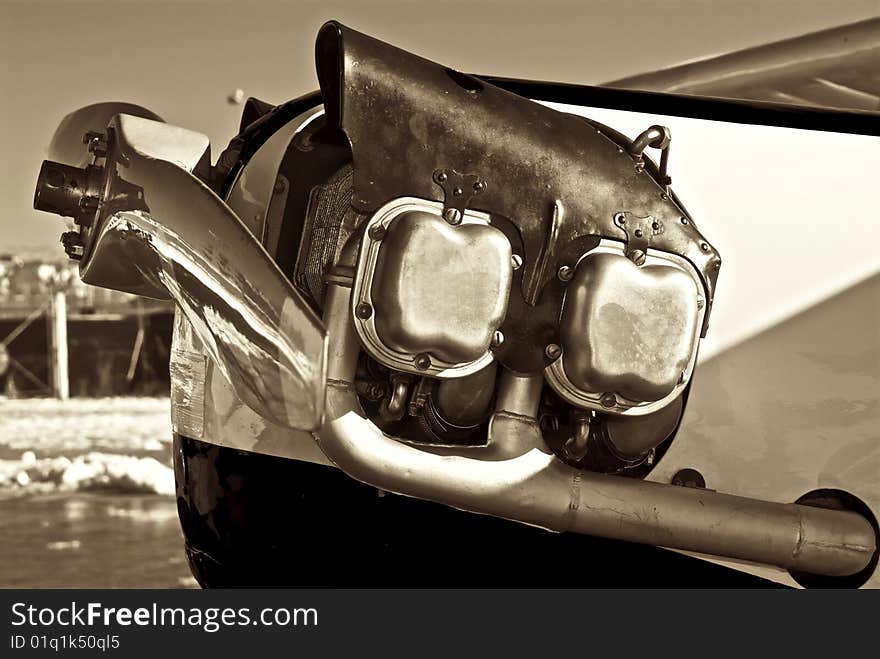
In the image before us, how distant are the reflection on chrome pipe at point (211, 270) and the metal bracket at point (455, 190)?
0.20m

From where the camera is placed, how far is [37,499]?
13.4 ft

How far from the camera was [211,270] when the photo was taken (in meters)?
0.90

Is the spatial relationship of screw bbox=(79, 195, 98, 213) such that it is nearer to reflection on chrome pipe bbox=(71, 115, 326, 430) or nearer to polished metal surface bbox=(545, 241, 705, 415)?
reflection on chrome pipe bbox=(71, 115, 326, 430)

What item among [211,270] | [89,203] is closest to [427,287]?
[211,270]

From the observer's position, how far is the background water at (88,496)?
2871 millimetres

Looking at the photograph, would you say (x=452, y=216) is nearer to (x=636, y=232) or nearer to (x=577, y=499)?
(x=636, y=232)

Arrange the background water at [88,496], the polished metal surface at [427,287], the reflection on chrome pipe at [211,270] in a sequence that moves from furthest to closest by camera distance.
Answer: the background water at [88,496]
the polished metal surface at [427,287]
the reflection on chrome pipe at [211,270]

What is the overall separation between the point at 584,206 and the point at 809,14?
241 centimetres

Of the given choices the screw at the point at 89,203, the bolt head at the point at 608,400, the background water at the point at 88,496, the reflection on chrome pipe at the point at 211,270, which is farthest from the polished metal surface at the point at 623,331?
the background water at the point at 88,496

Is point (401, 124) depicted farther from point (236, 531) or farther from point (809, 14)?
point (809, 14)

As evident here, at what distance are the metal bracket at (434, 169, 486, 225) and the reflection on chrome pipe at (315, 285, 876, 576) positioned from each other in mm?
134

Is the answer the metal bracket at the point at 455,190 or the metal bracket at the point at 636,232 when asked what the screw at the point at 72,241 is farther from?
the metal bracket at the point at 636,232

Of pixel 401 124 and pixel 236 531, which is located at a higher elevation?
pixel 401 124
